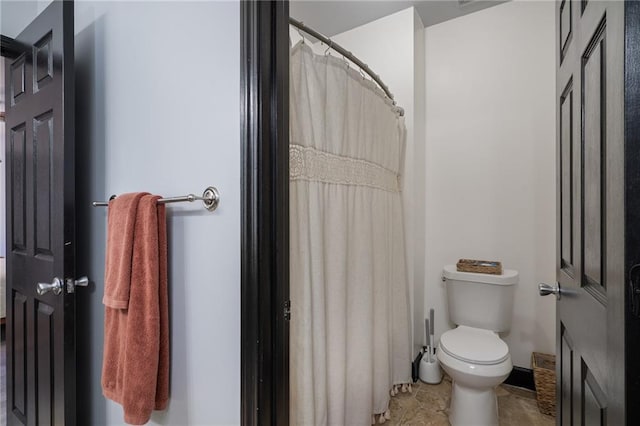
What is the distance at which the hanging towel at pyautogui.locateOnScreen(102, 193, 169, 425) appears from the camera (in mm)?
959

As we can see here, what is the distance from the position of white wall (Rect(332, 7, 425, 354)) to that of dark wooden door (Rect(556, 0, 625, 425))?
3.55 ft

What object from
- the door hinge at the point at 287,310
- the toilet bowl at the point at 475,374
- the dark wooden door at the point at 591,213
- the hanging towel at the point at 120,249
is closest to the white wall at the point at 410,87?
the toilet bowl at the point at 475,374

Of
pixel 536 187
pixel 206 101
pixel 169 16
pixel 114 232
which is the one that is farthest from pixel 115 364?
pixel 536 187

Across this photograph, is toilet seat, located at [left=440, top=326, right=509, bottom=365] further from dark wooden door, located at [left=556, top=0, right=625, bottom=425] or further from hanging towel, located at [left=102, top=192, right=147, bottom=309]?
hanging towel, located at [left=102, top=192, right=147, bottom=309]

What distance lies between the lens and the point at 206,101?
0.94 metres

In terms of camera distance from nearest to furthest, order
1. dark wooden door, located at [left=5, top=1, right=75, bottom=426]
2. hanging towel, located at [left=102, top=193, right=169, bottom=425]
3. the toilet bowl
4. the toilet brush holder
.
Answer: hanging towel, located at [left=102, top=193, right=169, bottom=425] < dark wooden door, located at [left=5, top=1, right=75, bottom=426] < the toilet bowl < the toilet brush holder

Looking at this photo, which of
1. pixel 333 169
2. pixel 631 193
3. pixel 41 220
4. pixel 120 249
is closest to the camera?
pixel 631 193

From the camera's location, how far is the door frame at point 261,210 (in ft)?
2.70

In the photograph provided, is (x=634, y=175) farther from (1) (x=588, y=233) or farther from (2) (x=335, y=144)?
(2) (x=335, y=144)

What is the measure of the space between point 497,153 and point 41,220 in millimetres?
2555

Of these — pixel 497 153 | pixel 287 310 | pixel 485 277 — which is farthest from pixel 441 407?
pixel 497 153

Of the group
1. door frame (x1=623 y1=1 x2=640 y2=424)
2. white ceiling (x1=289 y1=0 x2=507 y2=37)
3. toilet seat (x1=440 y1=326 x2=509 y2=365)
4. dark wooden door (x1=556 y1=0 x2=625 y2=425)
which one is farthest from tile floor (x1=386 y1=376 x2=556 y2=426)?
white ceiling (x1=289 y1=0 x2=507 y2=37)

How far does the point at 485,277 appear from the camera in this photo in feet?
6.26

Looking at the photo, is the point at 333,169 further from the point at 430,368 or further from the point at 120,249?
the point at 430,368
